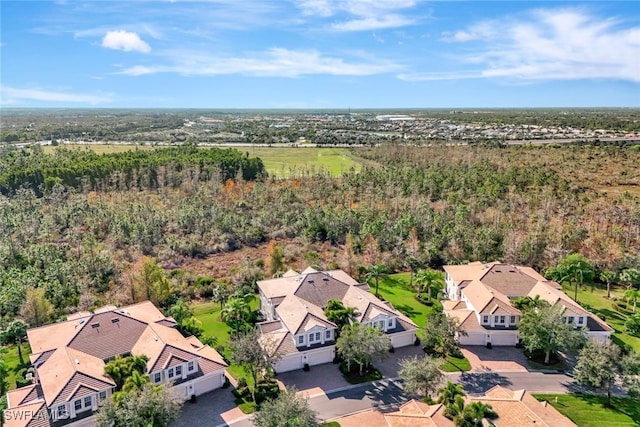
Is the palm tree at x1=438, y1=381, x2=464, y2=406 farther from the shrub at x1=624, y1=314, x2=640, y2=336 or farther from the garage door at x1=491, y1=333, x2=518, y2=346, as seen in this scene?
the shrub at x1=624, y1=314, x2=640, y2=336

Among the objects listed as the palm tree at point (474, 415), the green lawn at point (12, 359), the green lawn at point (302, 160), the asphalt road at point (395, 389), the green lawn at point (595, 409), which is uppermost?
the green lawn at point (302, 160)

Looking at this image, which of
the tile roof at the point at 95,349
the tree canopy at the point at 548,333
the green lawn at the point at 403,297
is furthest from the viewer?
the green lawn at the point at 403,297

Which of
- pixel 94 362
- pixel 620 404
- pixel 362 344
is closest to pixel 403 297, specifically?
pixel 362 344

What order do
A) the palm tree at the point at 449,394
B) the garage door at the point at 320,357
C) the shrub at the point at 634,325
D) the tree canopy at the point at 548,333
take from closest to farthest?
the palm tree at the point at 449,394 < the tree canopy at the point at 548,333 < the garage door at the point at 320,357 < the shrub at the point at 634,325

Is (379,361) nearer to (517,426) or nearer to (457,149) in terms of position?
(517,426)

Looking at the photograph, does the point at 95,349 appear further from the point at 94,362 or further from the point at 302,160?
the point at 302,160

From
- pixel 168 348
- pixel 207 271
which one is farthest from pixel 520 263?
pixel 168 348

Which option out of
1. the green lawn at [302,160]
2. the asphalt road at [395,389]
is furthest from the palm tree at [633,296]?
the green lawn at [302,160]

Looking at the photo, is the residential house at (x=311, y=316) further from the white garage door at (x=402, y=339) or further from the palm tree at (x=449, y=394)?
the palm tree at (x=449, y=394)
